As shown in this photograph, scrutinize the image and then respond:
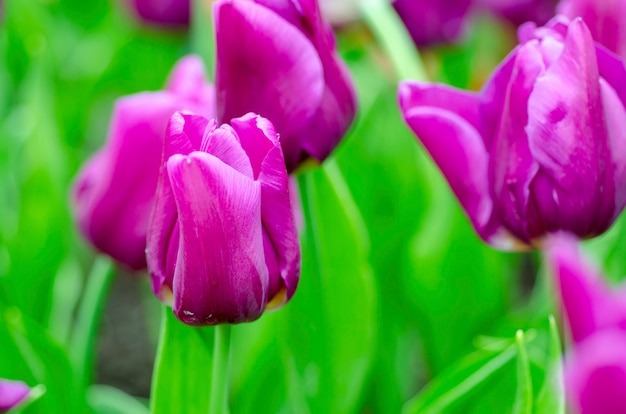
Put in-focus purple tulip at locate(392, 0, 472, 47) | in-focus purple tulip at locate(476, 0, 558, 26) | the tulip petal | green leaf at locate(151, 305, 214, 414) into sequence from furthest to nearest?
in-focus purple tulip at locate(476, 0, 558, 26)
in-focus purple tulip at locate(392, 0, 472, 47)
green leaf at locate(151, 305, 214, 414)
the tulip petal

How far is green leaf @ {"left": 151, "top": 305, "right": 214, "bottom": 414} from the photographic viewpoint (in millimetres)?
564

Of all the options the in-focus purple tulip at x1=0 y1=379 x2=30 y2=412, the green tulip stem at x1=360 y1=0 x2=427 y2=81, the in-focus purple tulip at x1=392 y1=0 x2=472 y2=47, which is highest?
the green tulip stem at x1=360 y1=0 x2=427 y2=81

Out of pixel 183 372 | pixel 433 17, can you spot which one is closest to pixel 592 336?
pixel 183 372

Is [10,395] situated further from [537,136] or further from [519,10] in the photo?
[519,10]

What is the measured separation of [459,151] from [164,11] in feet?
2.71

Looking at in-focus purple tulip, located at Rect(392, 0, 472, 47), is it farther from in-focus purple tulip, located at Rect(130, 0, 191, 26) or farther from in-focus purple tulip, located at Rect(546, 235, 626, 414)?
in-focus purple tulip, located at Rect(546, 235, 626, 414)

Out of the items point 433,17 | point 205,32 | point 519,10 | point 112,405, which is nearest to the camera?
point 112,405

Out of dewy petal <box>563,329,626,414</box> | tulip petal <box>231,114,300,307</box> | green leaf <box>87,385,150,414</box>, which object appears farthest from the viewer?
green leaf <box>87,385,150,414</box>

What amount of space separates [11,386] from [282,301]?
0.15 metres

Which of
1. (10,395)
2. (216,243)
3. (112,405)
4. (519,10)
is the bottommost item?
(112,405)

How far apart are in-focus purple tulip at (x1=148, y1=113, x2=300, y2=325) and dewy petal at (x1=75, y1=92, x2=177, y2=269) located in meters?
0.20

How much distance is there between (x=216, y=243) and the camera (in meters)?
0.44

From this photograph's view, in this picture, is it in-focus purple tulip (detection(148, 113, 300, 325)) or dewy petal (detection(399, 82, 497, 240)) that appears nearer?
in-focus purple tulip (detection(148, 113, 300, 325))

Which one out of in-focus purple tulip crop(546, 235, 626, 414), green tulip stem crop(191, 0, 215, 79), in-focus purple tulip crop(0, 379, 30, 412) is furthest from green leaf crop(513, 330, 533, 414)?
green tulip stem crop(191, 0, 215, 79)
